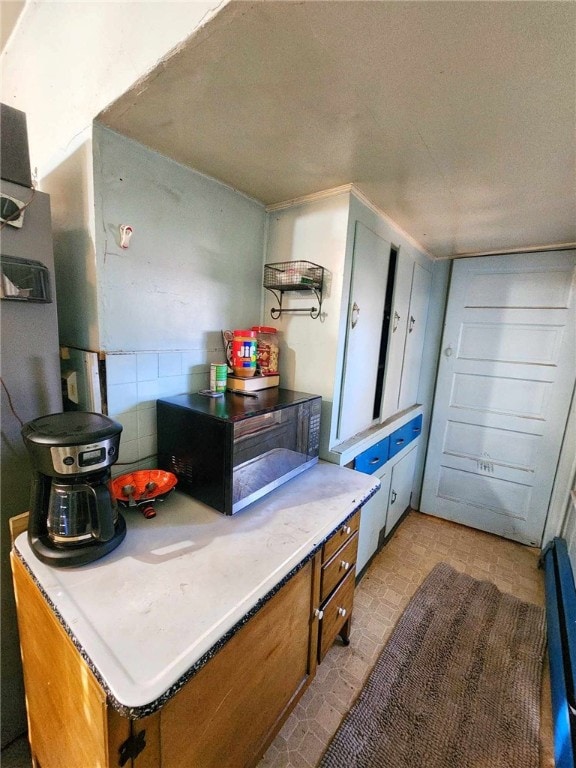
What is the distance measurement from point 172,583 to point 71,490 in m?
0.34

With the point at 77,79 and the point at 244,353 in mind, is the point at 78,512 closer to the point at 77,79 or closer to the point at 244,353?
the point at 244,353

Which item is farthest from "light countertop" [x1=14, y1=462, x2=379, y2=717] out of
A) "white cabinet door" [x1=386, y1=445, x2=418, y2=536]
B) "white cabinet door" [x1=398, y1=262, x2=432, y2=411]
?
"white cabinet door" [x1=398, y1=262, x2=432, y2=411]

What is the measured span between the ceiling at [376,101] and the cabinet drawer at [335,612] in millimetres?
1607

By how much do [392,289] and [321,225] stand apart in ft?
2.18

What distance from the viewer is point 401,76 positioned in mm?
722

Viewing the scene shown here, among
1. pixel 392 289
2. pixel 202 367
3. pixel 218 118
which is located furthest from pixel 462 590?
pixel 218 118

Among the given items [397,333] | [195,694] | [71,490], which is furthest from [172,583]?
[397,333]

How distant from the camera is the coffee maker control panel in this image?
0.72 meters

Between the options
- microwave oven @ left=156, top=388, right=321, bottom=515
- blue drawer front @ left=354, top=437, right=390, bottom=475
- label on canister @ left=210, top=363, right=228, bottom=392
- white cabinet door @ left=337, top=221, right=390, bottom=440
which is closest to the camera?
microwave oven @ left=156, top=388, right=321, bottom=515

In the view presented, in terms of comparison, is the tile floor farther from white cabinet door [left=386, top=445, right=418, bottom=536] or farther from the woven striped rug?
white cabinet door [left=386, top=445, right=418, bottom=536]

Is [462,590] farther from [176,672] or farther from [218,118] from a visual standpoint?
[218,118]

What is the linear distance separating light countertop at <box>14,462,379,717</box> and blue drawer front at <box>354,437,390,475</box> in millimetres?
480

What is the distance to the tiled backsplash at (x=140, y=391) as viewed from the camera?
1.09 m

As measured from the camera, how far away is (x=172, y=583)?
2.42 feet
